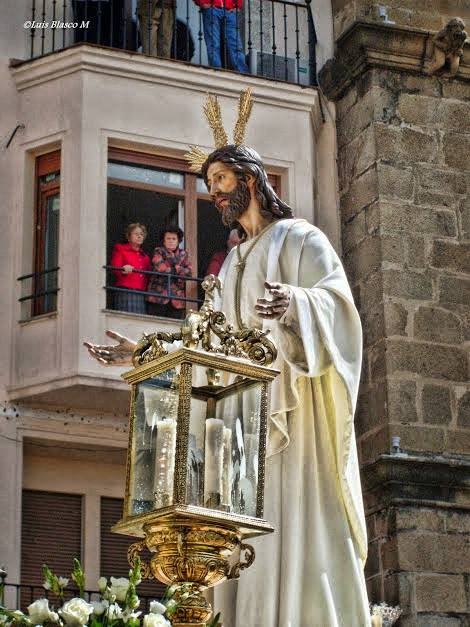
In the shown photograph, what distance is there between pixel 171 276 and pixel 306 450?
873 centimetres

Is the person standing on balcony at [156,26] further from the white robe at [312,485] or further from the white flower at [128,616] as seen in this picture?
the white flower at [128,616]

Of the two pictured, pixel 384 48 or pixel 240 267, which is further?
pixel 384 48

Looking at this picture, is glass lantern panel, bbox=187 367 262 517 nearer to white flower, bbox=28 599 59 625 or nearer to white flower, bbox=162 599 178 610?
white flower, bbox=162 599 178 610

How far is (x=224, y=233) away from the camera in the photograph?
15266mm

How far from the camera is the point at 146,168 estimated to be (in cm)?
1505

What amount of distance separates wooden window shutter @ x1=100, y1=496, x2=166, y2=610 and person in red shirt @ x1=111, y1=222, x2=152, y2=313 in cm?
184

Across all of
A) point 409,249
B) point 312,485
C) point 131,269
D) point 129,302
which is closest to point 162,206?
point 131,269

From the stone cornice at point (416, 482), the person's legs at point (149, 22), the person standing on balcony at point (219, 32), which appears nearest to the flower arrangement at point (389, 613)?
the stone cornice at point (416, 482)

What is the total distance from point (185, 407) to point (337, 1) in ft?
38.6

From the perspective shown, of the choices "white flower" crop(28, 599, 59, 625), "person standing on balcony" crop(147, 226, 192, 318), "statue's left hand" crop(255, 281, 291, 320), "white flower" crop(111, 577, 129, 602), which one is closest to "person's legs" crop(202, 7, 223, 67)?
"person standing on balcony" crop(147, 226, 192, 318)

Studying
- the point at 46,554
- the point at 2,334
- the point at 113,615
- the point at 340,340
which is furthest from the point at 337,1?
the point at 113,615

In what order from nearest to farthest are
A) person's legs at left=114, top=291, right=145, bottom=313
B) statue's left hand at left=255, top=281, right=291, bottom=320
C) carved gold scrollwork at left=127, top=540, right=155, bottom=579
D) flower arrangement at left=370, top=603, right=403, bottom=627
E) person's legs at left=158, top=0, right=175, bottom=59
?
carved gold scrollwork at left=127, top=540, right=155, bottom=579
statue's left hand at left=255, top=281, right=291, bottom=320
flower arrangement at left=370, top=603, right=403, bottom=627
person's legs at left=114, top=291, right=145, bottom=313
person's legs at left=158, top=0, right=175, bottom=59

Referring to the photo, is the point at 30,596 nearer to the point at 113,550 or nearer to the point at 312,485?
the point at 113,550

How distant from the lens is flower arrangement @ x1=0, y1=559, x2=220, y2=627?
5172mm
